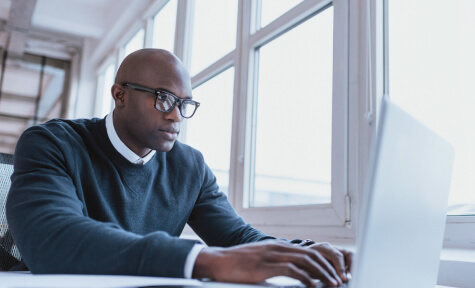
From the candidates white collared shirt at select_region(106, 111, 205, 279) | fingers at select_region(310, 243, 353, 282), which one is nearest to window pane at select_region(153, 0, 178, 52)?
white collared shirt at select_region(106, 111, 205, 279)

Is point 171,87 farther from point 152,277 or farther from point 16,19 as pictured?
point 16,19

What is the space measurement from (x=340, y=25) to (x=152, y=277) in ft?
4.18

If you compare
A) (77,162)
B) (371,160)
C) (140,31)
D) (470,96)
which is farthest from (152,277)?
(140,31)

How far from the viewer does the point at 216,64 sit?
258 cm

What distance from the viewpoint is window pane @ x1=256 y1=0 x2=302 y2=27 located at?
2.09 meters

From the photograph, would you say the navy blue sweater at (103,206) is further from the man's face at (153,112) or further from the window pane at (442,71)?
the window pane at (442,71)

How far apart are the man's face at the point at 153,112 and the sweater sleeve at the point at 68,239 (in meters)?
0.39

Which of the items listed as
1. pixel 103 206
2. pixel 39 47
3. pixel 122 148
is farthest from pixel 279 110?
pixel 39 47

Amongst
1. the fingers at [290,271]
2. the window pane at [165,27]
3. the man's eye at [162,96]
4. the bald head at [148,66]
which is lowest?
the fingers at [290,271]

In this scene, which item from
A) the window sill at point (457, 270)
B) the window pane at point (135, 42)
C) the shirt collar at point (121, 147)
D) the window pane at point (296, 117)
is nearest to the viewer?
the window sill at point (457, 270)

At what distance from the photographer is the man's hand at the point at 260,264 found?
677 millimetres

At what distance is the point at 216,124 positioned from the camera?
8.84ft

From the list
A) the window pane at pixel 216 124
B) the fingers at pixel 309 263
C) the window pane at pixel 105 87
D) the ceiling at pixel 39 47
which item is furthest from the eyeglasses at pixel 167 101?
the window pane at pixel 105 87

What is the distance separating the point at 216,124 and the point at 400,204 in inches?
84.3
